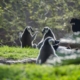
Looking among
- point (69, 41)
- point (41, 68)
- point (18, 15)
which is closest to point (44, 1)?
point (18, 15)

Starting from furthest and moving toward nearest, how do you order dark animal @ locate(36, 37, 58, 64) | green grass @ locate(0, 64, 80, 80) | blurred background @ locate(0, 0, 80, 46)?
1. blurred background @ locate(0, 0, 80, 46)
2. dark animal @ locate(36, 37, 58, 64)
3. green grass @ locate(0, 64, 80, 80)

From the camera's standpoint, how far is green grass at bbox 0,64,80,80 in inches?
219

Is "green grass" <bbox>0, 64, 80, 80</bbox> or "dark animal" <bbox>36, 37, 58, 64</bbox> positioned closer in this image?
"green grass" <bbox>0, 64, 80, 80</bbox>

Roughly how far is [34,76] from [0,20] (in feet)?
45.0

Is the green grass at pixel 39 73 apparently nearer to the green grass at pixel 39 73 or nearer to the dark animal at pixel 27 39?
the green grass at pixel 39 73

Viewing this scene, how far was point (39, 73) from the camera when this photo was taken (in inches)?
225

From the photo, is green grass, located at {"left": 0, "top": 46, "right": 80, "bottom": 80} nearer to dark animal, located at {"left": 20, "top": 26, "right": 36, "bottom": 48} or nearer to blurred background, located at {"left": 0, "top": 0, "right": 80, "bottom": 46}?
dark animal, located at {"left": 20, "top": 26, "right": 36, "bottom": 48}

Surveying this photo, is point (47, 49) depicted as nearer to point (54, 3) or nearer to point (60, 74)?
point (60, 74)

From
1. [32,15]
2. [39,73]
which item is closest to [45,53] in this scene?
[39,73]

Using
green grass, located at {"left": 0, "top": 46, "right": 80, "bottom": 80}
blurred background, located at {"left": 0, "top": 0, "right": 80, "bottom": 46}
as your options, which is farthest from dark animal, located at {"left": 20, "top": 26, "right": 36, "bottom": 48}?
green grass, located at {"left": 0, "top": 46, "right": 80, "bottom": 80}

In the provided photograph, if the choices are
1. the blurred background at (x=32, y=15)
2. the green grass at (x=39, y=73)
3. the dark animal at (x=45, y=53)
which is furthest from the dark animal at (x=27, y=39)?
the green grass at (x=39, y=73)

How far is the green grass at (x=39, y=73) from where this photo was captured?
5.57 meters

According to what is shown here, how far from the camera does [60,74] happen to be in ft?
19.1

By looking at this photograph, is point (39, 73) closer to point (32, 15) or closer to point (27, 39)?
point (27, 39)
